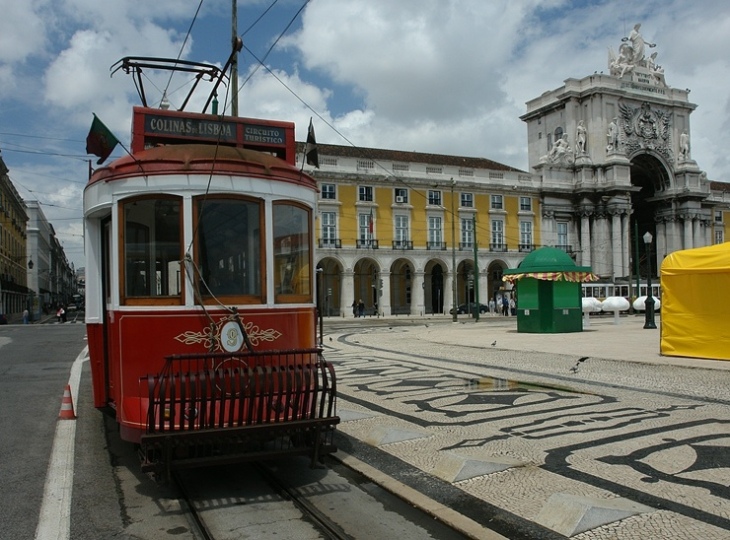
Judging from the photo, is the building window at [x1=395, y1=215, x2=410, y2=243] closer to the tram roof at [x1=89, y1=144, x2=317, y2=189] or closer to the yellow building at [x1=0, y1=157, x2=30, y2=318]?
the yellow building at [x1=0, y1=157, x2=30, y2=318]

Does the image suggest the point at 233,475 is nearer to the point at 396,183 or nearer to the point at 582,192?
the point at 396,183

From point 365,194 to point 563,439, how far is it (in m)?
52.4

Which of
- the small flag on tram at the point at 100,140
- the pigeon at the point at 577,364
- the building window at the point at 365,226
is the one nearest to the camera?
the small flag on tram at the point at 100,140

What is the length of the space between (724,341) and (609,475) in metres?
9.79

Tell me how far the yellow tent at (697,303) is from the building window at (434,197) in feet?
154

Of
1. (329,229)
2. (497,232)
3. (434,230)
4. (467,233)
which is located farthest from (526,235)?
(329,229)

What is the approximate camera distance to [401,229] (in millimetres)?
60906

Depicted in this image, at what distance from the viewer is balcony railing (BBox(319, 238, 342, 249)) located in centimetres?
5747

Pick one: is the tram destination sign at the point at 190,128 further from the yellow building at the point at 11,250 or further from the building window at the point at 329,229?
the yellow building at the point at 11,250

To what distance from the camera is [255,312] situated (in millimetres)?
6203

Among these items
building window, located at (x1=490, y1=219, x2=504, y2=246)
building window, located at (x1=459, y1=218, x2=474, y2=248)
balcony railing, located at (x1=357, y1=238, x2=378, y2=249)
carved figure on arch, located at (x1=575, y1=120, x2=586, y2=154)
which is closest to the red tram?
balcony railing, located at (x1=357, y1=238, x2=378, y2=249)

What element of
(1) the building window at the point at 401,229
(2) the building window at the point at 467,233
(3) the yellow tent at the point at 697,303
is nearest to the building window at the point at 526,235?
(2) the building window at the point at 467,233

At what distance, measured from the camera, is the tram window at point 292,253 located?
21.0 feet

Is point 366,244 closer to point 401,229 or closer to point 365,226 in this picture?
point 365,226
